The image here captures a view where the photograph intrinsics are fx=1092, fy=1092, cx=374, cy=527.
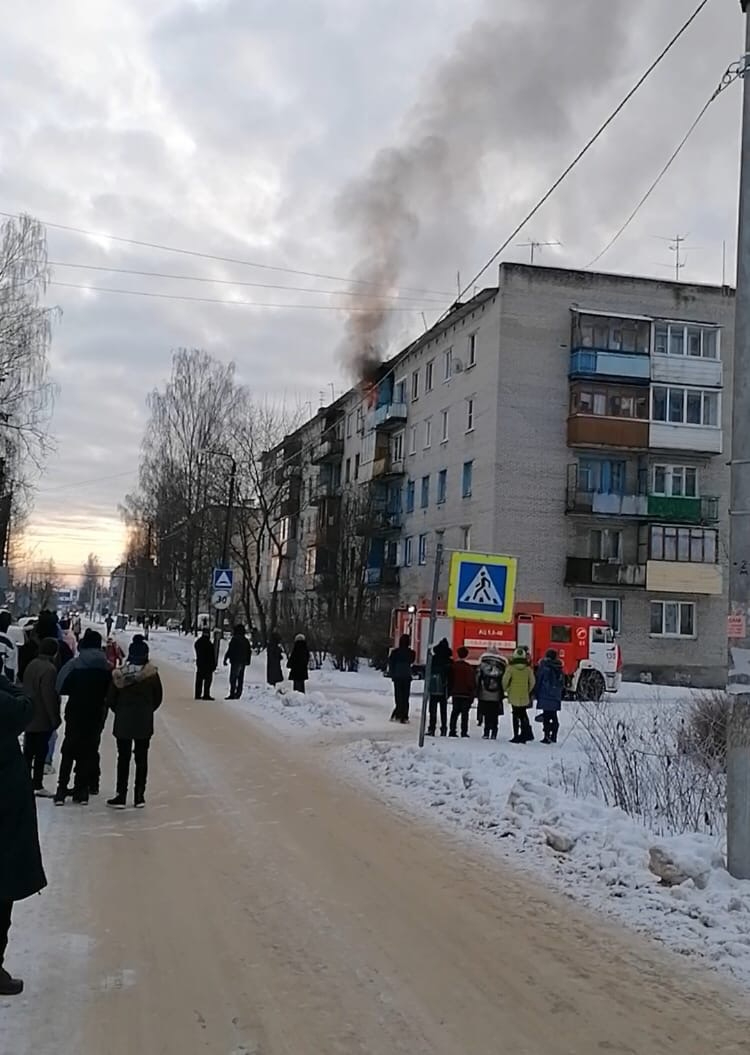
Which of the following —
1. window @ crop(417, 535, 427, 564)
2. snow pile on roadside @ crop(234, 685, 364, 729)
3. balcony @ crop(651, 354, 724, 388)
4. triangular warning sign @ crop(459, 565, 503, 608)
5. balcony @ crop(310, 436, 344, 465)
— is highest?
balcony @ crop(651, 354, 724, 388)

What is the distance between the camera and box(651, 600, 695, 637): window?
45594mm

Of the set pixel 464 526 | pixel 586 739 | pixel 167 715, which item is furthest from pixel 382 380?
pixel 586 739

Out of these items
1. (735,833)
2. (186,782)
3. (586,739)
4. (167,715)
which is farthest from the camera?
(167,715)

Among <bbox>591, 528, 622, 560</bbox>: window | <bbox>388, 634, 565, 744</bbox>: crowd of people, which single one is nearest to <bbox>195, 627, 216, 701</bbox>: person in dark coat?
<bbox>388, 634, 565, 744</bbox>: crowd of people

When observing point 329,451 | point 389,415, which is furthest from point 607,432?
point 329,451

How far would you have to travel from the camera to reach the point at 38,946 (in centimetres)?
603

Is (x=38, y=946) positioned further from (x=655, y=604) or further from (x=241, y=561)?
(x=241, y=561)

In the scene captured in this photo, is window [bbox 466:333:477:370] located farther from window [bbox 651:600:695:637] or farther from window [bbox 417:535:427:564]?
window [bbox 651:600:695:637]

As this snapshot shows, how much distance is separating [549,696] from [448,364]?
33820 mm

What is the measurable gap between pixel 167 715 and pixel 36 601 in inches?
3501

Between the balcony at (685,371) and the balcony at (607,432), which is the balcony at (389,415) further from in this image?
the balcony at (685,371)

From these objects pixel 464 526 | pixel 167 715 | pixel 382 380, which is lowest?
pixel 167 715

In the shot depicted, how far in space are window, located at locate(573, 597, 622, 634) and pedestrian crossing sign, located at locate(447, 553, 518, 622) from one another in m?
30.4

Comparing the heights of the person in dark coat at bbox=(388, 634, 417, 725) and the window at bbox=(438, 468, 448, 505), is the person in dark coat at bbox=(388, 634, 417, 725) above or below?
below
